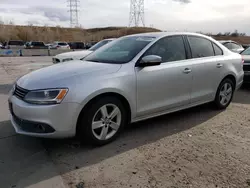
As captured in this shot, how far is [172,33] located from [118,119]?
1914 millimetres

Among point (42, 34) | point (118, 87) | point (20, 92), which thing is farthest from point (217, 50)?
point (42, 34)

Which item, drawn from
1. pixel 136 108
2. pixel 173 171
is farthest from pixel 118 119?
pixel 173 171

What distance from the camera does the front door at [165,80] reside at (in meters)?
3.70

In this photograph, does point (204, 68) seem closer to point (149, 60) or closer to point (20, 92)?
point (149, 60)

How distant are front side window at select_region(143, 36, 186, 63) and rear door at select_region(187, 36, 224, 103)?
0.25 meters

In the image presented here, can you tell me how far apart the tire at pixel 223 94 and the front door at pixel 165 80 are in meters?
0.98

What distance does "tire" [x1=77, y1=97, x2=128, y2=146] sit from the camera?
3.21m

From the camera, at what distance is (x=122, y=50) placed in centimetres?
412

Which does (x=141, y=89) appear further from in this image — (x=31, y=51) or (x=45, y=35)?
(x=45, y=35)

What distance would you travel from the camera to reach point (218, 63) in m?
4.77

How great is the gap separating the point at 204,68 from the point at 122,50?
5.17 ft

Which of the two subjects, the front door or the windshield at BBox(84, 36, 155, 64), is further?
the windshield at BBox(84, 36, 155, 64)

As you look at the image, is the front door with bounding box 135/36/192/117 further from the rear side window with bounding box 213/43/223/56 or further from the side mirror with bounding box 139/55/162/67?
the rear side window with bounding box 213/43/223/56

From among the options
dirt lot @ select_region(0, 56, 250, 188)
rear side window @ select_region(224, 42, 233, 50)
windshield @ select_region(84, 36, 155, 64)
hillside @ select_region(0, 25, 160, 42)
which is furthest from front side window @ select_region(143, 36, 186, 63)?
hillside @ select_region(0, 25, 160, 42)
